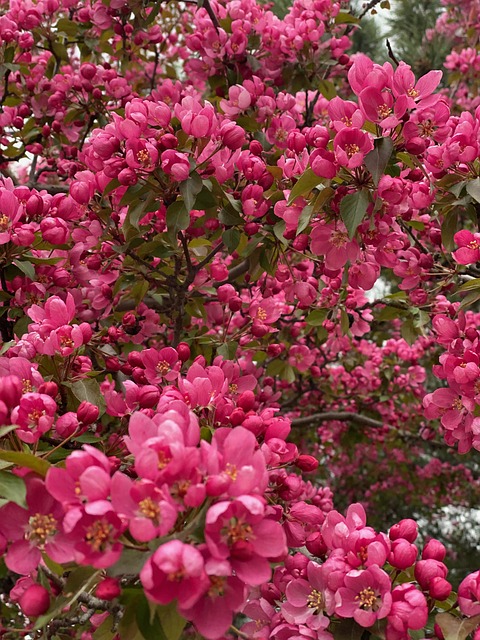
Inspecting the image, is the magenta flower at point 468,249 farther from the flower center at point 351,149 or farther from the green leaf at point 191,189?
the green leaf at point 191,189

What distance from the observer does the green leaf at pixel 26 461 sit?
0.99m

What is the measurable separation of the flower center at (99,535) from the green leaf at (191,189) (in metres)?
1.01

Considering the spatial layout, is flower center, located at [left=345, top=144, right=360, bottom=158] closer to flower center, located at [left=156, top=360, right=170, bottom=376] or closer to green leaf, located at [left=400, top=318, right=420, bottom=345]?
flower center, located at [left=156, top=360, right=170, bottom=376]

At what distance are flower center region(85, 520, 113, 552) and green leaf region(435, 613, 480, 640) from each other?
663 mm

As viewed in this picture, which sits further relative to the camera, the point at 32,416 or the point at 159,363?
the point at 159,363

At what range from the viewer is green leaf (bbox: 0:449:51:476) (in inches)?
38.9

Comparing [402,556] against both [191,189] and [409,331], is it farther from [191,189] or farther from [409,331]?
[409,331]

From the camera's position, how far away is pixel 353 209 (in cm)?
157

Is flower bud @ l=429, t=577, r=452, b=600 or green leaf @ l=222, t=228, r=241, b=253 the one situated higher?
green leaf @ l=222, t=228, r=241, b=253

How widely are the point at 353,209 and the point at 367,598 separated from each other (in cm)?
92

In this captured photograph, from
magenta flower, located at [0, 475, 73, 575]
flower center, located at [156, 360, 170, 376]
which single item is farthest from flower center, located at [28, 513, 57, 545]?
flower center, located at [156, 360, 170, 376]

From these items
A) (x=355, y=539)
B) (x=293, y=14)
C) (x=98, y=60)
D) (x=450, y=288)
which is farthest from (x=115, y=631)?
(x=98, y=60)

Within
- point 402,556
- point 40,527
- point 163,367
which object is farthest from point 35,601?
point 163,367

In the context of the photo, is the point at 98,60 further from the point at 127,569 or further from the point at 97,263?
the point at 127,569
